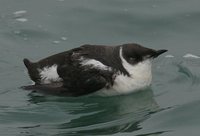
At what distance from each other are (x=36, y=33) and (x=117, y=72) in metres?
3.00

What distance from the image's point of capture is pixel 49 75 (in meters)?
9.03

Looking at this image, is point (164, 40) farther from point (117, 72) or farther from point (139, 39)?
point (117, 72)

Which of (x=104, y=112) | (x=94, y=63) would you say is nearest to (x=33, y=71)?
(x=94, y=63)

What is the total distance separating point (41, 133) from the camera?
7.99m

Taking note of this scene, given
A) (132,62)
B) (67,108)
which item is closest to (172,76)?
(132,62)

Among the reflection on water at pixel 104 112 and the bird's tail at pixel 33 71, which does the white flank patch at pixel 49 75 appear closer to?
the bird's tail at pixel 33 71

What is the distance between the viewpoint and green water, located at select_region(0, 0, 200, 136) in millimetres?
8234

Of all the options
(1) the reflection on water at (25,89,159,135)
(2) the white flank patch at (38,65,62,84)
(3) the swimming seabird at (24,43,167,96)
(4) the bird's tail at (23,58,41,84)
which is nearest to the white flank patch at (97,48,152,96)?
(3) the swimming seabird at (24,43,167,96)

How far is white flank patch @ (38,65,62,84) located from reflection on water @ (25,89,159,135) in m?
0.23

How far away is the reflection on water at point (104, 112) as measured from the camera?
26.5 feet

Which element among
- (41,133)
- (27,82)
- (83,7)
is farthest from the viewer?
(83,7)

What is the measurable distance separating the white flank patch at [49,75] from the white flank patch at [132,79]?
2.01ft

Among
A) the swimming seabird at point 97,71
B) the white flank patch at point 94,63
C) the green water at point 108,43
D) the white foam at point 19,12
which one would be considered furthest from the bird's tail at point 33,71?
the white foam at point 19,12

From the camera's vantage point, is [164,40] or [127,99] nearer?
[127,99]
